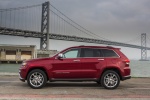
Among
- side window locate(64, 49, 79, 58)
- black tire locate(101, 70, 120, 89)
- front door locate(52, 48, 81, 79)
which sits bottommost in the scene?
black tire locate(101, 70, 120, 89)

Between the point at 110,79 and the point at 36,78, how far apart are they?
275 centimetres

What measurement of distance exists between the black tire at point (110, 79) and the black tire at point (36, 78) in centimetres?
219

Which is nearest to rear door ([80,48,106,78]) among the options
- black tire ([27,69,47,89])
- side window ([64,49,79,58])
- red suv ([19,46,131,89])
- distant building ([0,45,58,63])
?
red suv ([19,46,131,89])

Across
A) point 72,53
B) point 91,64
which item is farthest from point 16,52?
point 91,64

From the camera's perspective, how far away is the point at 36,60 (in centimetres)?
1075

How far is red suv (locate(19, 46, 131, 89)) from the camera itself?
10.6m

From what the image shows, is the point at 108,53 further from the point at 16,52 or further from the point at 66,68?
the point at 16,52

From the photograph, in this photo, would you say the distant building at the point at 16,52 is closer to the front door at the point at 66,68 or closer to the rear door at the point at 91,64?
the rear door at the point at 91,64

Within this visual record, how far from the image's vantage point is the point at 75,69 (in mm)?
10703

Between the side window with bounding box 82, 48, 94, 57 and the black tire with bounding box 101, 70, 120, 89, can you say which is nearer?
the black tire with bounding box 101, 70, 120, 89

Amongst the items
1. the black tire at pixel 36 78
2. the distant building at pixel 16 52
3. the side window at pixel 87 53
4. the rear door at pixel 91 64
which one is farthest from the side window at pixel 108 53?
the distant building at pixel 16 52

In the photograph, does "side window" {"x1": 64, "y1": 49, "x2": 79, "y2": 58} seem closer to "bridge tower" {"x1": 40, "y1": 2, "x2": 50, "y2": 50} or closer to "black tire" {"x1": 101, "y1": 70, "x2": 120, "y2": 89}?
"black tire" {"x1": 101, "y1": 70, "x2": 120, "y2": 89}

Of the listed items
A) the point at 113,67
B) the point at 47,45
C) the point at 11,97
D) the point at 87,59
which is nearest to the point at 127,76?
the point at 113,67

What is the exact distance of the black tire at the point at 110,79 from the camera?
10688 mm
